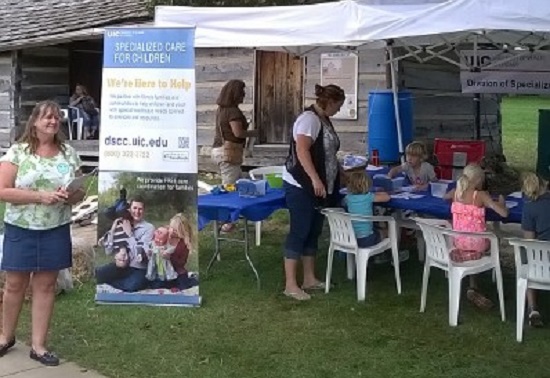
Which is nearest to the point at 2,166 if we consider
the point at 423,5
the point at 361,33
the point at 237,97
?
the point at 361,33

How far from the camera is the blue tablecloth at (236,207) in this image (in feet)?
21.2

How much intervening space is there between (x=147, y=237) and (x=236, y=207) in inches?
28.5

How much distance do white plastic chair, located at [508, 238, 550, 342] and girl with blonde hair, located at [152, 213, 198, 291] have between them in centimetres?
227

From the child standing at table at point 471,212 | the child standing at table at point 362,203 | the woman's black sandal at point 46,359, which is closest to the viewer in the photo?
the woman's black sandal at point 46,359

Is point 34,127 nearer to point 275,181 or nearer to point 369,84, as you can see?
point 275,181

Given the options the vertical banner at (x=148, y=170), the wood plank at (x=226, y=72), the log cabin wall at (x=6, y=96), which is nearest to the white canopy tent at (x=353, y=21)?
the vertical banner at (x=148, y=170)

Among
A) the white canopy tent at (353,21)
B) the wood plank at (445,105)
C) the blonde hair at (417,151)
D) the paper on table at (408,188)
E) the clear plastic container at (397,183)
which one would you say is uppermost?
the white canopy tent at (353,21)

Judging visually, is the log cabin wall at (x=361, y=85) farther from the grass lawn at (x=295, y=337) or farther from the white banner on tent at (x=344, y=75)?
the grass lawn at (x=295, y=337)

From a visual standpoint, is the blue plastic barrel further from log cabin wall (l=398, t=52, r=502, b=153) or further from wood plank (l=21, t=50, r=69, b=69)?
wood plank (l=21, t=50, r=69, b=69)

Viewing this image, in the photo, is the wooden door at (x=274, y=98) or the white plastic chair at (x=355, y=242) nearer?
the white plastic chair at (x=355, y=242)

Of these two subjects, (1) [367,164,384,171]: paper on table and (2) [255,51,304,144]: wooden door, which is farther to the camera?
(2) [255,51,304,144]: wooden door

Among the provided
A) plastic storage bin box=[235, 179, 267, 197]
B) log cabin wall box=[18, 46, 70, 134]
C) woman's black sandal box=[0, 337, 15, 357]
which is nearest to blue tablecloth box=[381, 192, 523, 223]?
plastic storage bin box=[235, 179, 267, 197]

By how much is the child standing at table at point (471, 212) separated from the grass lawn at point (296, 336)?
1.64ft

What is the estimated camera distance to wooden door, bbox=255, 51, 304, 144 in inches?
529
